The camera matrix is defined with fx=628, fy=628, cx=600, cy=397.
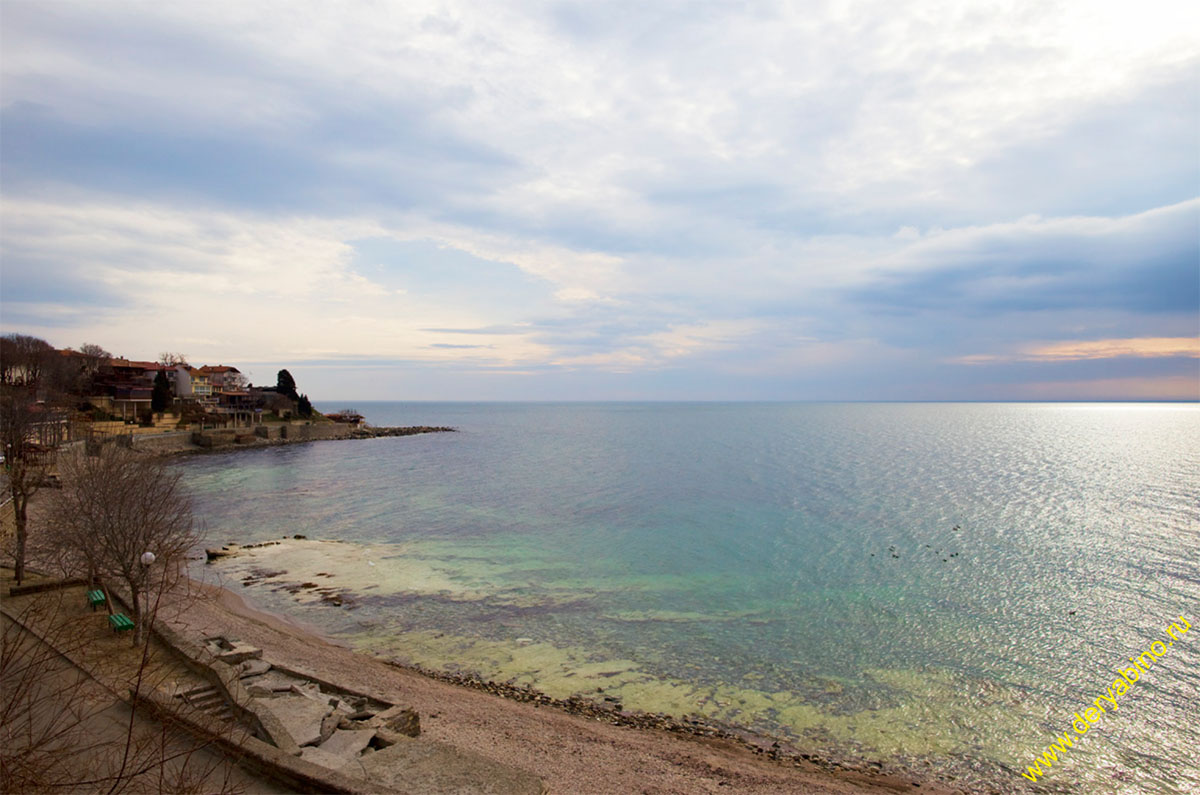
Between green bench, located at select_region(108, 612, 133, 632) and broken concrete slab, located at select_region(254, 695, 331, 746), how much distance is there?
7680 millimetres

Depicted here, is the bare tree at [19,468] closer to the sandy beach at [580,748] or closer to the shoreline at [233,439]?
the sandy beach at [580,748]

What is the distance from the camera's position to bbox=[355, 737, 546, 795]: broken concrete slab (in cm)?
1240

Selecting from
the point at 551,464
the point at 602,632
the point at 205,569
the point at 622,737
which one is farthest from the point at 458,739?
the point at 551,464

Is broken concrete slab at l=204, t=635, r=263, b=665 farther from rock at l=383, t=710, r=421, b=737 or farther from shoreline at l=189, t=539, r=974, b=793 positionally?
rock at l=383, t=710, r=421, b=737

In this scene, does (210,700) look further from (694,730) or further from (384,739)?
(694,730)

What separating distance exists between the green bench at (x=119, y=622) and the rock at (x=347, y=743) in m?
10.5

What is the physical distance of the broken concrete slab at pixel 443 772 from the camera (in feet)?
40.7

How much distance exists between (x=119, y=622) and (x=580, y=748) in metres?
15.7

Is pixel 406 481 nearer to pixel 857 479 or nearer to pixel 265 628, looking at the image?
pixel 265 628

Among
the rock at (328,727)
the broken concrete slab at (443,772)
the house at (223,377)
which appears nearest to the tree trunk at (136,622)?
the rock at (328,727)

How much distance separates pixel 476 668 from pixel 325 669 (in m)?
5.11

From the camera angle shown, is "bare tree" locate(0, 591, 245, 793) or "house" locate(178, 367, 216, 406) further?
"house" locate(178, 367, 216, 406)

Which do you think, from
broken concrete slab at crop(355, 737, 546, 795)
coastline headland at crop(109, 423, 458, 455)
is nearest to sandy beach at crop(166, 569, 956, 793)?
broken concrete slab at crop(355, 737, 546, 795)

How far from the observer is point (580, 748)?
16938 millimetres
